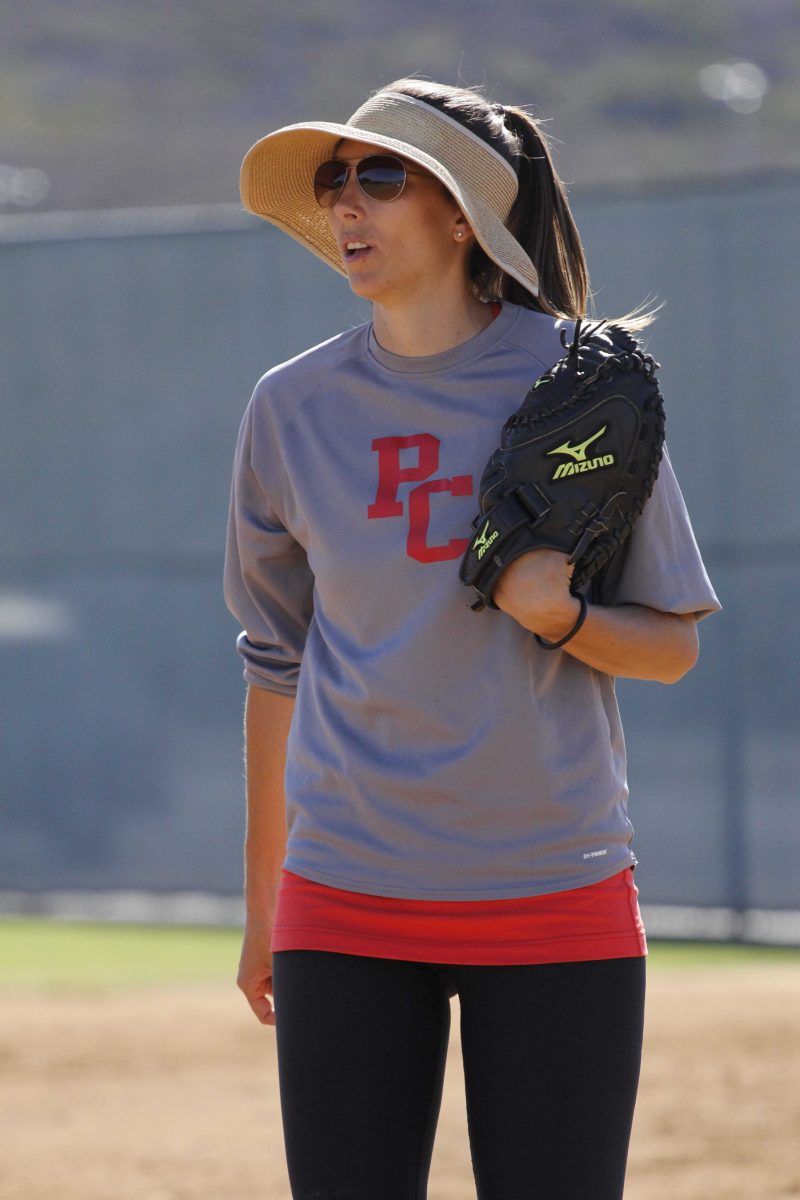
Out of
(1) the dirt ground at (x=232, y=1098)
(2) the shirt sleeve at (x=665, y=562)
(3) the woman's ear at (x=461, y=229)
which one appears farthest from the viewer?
(1) the dirt ground at (x=232, y=1098)

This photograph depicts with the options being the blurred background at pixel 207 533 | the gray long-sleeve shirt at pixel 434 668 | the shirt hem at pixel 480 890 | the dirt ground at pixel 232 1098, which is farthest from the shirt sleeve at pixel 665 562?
the blurred background at pixel 207 533

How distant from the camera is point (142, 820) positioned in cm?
778

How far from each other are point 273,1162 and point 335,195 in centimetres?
277

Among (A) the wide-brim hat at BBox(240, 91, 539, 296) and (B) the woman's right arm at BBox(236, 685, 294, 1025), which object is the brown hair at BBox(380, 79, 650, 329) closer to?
(A) the wide-brim hat at BBox(240, 91, 539, 296)

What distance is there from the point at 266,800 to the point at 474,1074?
21.1 inches

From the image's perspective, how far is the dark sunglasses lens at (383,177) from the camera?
229cm

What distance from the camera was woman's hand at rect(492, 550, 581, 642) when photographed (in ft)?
6.95

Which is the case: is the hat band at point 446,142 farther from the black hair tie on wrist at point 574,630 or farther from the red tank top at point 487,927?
the red tank top at point 487,927

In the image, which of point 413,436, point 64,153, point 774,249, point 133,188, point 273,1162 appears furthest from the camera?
point 64,153

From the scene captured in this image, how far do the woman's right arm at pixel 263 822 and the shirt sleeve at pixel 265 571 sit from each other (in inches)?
1.6

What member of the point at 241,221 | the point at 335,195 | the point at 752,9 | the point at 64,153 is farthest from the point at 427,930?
the point at 752,9

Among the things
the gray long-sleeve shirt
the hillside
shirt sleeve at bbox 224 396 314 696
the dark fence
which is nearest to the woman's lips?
the gray long-sleeve shirt

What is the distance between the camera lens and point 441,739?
2.17 metres

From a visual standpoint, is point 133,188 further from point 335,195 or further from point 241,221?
point 335,195
